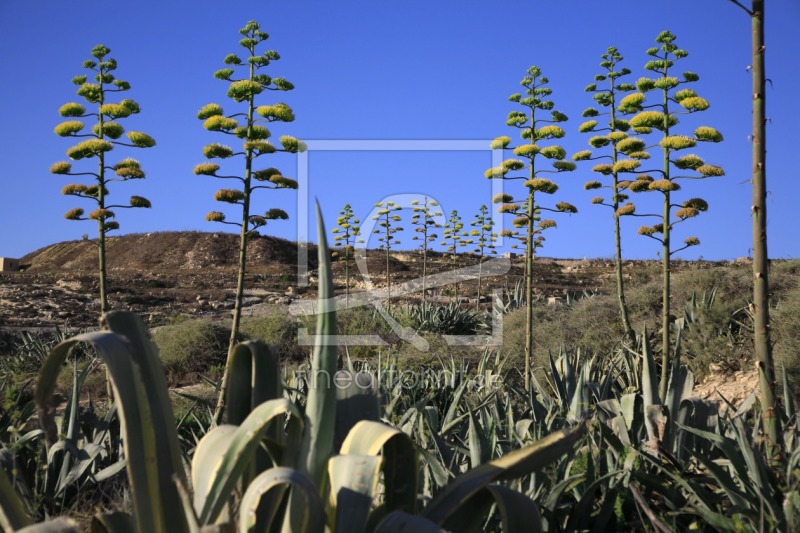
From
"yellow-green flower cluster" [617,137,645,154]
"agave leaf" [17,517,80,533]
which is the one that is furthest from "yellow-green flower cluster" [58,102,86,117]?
"agave leaf" [17,517,80,533]

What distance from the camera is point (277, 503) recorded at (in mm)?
1832

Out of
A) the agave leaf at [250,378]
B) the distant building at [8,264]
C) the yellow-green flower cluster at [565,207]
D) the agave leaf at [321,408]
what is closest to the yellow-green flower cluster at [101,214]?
the yellow-green flower cluster at [565,207]

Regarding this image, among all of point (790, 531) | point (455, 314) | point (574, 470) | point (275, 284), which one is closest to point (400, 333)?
point (455, 314)

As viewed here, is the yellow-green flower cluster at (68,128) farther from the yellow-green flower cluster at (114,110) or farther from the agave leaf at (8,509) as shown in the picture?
the agave leaf at (8,509)

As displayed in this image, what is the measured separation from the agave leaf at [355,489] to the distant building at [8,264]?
145 feet

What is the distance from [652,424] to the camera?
3105mm

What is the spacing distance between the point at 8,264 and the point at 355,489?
154 feet

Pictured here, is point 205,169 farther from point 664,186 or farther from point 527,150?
point 664,186

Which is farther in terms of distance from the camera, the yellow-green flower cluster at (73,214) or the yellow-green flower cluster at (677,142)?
the yellow-green flower cluster at (73,214)

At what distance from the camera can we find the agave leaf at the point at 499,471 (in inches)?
71.0

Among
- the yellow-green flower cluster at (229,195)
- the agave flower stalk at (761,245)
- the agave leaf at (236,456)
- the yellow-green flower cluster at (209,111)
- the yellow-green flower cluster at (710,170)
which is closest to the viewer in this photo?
the agave leaf at (236,456)

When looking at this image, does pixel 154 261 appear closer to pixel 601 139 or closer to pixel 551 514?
pixel 601 139

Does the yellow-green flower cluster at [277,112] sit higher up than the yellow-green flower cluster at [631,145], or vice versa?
the yellow-green flower cluster at [277,112]

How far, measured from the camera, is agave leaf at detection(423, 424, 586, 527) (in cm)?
180
